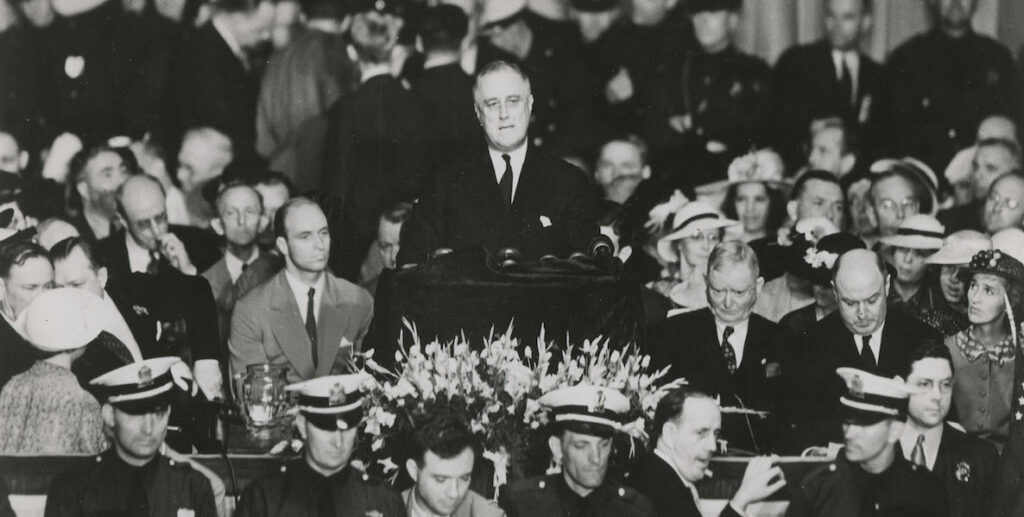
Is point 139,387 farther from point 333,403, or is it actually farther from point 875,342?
point 875,342

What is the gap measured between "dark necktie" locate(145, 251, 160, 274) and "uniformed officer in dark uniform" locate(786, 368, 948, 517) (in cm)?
343

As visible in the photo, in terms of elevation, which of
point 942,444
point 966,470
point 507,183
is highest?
point 507,183

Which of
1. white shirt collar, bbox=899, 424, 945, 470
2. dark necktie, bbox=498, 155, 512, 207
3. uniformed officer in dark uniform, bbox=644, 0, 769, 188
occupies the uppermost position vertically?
uniformed officer in dark uniform, bbox=644, 0, 769, 188

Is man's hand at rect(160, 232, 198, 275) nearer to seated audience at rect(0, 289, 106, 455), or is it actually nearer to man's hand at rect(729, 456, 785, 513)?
seated audience at rect(0, 289, 106, 455)

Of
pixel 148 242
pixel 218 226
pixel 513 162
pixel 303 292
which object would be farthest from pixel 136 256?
pixel 513 162

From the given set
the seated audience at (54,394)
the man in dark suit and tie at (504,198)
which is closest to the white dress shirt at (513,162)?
the man in dark suit and tie at (504,198)

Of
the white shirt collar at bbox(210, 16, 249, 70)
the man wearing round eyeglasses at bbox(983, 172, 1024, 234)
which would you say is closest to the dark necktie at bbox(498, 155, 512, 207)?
the white shirt collar at bbox(210, 16, 249, 70)

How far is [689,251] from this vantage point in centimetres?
930

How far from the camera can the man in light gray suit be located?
8.79 m

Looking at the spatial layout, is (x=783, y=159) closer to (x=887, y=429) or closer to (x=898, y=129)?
(x=898, y=129)

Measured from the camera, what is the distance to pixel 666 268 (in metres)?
9.42

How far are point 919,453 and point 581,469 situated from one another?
1.70m

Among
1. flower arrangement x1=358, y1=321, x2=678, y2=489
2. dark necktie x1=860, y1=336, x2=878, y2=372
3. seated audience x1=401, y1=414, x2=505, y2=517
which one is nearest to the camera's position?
seated audience x1=401, y1=414, x2=505, y2=517

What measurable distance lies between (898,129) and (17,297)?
477 centimetres
